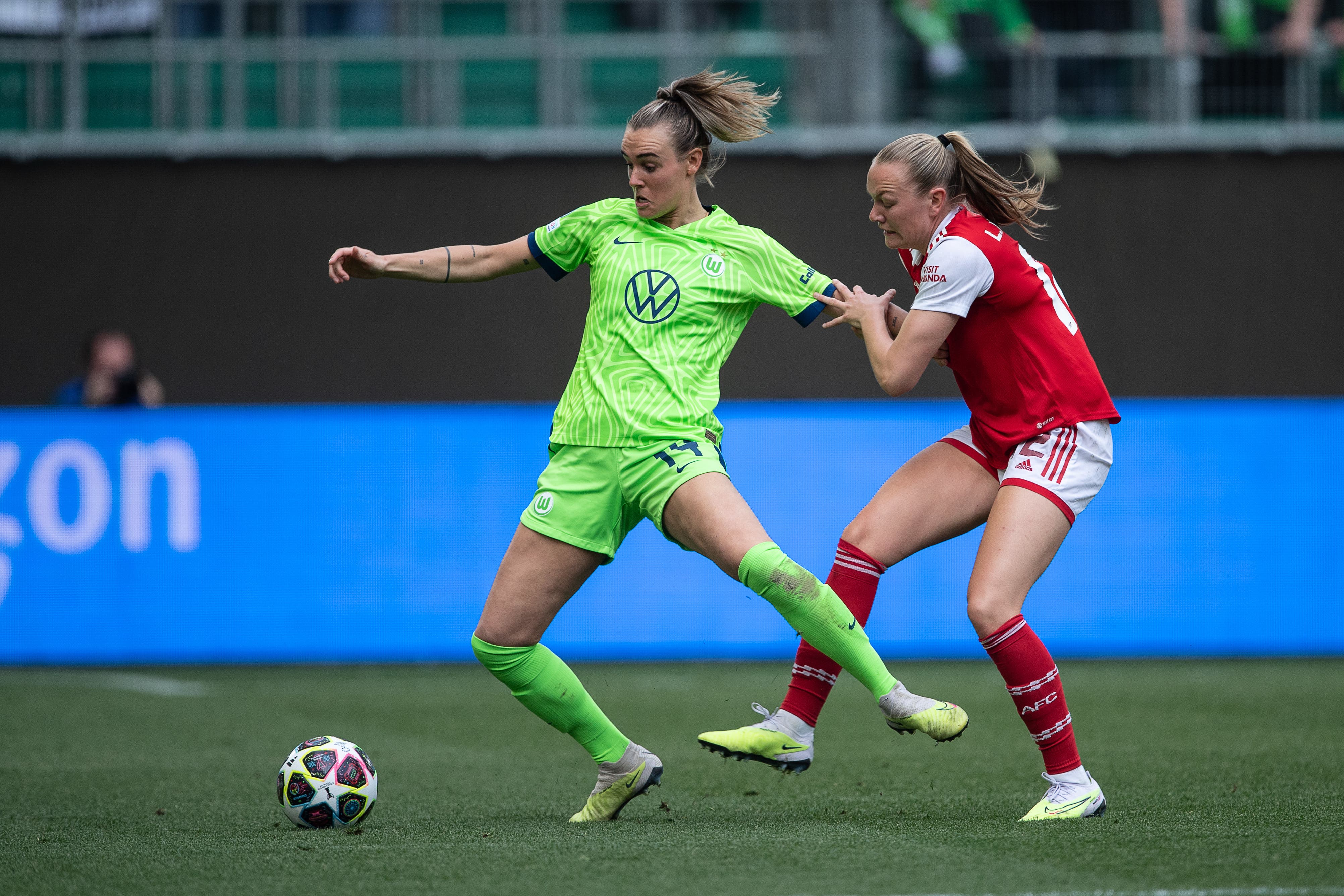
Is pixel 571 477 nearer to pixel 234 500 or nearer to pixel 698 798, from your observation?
pixel 698 798

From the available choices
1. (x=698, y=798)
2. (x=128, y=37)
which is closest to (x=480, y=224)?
(x=128, y=37)

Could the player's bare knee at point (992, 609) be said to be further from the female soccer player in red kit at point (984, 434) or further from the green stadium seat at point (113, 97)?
the green stadium seat at point (113, 97)

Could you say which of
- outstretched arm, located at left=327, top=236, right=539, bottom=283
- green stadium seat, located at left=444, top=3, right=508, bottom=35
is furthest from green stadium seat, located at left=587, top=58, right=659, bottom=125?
outstretched arm, located at left=327, top=236, right=539, bottom=283

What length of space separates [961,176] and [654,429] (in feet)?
3.63

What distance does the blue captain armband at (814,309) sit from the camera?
13.4 ft

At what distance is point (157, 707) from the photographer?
7.10 m

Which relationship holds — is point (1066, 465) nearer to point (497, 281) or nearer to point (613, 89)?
point (497, 281)

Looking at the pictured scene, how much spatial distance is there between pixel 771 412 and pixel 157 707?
12.0 ft

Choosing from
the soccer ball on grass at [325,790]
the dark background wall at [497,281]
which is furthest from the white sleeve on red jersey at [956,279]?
the dark background wall at [497,281]

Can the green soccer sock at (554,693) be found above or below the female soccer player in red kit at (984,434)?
below

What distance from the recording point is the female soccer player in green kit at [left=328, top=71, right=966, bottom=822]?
150 inches

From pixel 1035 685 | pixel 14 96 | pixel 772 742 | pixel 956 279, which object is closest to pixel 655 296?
pixel 956 279

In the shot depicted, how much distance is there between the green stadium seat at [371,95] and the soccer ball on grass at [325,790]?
722 centimetres

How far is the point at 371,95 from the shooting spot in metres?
10.5
